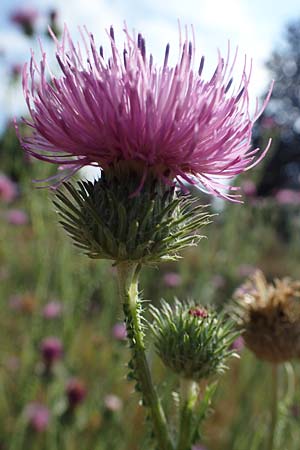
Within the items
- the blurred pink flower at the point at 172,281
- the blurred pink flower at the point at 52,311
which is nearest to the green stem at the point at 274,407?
the blurred pink flower at the point at 52,311

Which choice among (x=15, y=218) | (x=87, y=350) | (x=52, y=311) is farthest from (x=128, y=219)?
(x=15, y=218)

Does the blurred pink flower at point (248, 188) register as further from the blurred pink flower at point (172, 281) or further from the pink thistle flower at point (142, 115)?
the pink thistle flower at point (142, 115)

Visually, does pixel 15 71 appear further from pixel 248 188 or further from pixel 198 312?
pixel 198 312

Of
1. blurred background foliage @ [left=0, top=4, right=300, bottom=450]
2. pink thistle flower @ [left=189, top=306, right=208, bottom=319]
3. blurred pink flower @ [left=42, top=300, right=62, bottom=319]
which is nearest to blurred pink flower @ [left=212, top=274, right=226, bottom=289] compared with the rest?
blurred background foliage @ [left=0, top=4, right=300, bottom=450]

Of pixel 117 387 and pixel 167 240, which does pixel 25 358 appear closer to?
pixel 117 387

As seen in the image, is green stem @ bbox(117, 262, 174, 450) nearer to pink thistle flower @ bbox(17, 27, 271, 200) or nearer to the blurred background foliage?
pink thistle flower @ bbox(17, 27, 271, 200)
